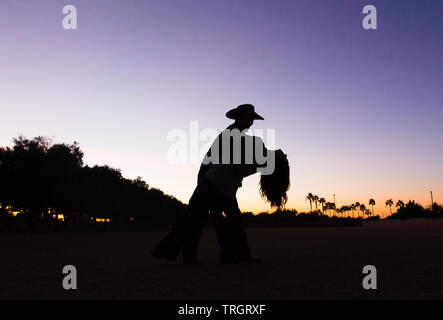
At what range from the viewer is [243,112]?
20.5 feet

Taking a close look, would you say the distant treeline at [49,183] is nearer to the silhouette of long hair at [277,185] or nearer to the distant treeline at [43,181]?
the distant treeline at [43,181]

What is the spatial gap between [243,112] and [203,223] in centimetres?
176

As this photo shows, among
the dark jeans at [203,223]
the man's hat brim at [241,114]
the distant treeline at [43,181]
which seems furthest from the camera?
the distant treeline at [43,181]

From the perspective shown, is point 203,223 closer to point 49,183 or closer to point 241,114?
point 241,114

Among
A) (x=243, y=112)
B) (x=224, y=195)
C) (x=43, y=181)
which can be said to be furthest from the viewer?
(x=43, y=181)

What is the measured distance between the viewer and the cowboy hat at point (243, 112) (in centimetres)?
624

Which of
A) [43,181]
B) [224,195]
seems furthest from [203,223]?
[43,181]

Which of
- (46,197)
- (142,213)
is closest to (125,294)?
(46,197)

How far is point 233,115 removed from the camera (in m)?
6.30

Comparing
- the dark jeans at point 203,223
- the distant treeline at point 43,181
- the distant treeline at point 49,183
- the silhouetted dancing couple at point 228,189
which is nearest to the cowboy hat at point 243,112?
the silhouetted dancing couple at point 228,189

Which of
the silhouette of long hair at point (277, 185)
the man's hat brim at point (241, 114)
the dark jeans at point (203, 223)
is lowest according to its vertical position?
the dark jeans at point (203, 223)

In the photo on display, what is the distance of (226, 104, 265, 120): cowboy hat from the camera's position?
624 cm
